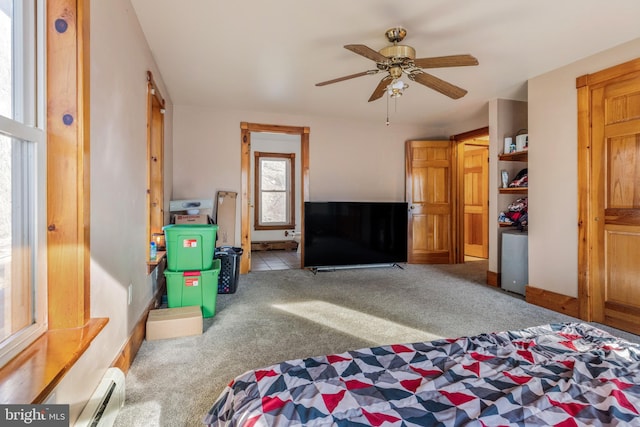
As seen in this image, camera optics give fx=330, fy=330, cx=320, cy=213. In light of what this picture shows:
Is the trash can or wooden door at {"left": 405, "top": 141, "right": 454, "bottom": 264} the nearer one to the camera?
the trash can

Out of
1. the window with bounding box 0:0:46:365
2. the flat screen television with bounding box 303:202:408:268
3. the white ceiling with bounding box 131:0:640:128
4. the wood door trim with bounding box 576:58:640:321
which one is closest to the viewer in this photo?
the window with bounding box 0:0:46:365

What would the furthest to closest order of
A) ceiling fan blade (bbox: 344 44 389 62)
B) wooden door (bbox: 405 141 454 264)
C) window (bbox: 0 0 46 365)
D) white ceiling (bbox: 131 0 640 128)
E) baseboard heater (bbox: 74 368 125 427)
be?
wooden door (bbox: 405 141 454 264), white ceiling (bbox: 131 0 640 128), ceiling fan blade (bbox: 344 44 389 62), baseboard heater (bbox: 74 368 125 427), window (bbox: 0 0 46 365)

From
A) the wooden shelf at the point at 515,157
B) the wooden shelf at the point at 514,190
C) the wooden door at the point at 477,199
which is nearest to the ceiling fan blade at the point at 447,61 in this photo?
the wooden shelf at the point at 515,157


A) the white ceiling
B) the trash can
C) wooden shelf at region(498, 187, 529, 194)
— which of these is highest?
the white ceiling

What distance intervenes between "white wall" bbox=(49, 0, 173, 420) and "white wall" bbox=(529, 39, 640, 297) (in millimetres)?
3884

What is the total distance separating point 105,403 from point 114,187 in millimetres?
1126

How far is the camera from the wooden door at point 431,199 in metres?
5.75

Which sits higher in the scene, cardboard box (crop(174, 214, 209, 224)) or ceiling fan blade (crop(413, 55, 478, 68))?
ceiling fan blade (crop(413, 55, 478, 68))

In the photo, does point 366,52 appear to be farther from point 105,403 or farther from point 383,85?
point 105,403

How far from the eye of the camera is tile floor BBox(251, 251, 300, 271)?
5430 millimetres

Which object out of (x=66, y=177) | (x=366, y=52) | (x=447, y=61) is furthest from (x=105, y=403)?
(x=447, y=61)

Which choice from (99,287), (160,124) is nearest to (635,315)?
(99,287)

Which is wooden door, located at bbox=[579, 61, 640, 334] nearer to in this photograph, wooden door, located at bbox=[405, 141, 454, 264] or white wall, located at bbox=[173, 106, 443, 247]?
wooden door, located at bbox=[405, 141, 454, 264]

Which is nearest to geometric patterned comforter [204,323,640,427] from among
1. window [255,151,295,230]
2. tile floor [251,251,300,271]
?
tile floor [251,251,300,271]
